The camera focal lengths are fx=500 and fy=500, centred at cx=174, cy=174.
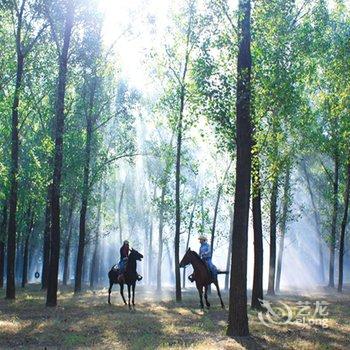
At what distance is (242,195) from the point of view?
50.4ft

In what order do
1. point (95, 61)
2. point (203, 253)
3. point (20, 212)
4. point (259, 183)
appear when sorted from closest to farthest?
1. point (259, 183)
2. point (203, 253)
3. point (95, 61)
4. point (20, 212)

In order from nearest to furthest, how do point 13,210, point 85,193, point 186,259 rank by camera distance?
1. point 186,259
2. point 13,210
3. point 85,193

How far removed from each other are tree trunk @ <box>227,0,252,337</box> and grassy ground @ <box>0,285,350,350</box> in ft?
2.81

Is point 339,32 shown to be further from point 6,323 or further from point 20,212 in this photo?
point 20,212

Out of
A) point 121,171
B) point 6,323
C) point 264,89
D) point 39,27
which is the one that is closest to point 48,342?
point 6,323

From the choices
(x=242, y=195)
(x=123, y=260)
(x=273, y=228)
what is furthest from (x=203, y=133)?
(x=273, y=228)

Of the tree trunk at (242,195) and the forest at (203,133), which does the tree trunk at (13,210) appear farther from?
the tree trunk at (242,195)

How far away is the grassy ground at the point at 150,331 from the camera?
14.1 m

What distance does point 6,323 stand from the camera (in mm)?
18062

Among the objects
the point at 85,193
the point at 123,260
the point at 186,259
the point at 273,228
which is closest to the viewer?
the point at 186,259

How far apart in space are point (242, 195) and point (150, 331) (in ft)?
18.2

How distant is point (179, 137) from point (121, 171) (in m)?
47.0

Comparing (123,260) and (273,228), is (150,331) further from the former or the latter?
(273,228)

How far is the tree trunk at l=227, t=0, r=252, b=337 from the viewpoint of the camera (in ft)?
49.3
